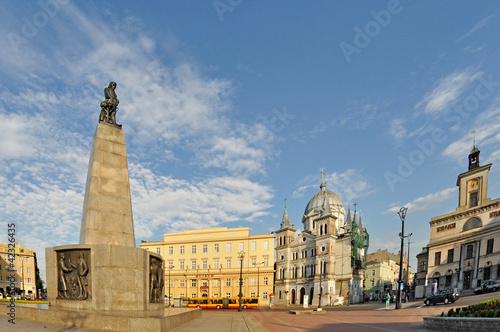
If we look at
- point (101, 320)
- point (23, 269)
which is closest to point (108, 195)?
point (101, 320)

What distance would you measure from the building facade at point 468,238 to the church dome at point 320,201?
35.2 meters

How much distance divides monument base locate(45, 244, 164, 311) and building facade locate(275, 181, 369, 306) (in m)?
52.3

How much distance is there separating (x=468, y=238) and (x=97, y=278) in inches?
2029

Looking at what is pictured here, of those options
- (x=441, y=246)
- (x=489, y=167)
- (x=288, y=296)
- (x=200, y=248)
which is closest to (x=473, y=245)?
(x=441, y=246)

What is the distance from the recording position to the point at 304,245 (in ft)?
240

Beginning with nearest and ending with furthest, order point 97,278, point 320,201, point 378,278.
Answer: point 97,278 → point 320,201 → point 378,278

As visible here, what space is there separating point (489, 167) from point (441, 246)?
14310 millimetres

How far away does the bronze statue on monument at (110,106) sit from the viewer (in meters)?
14.7

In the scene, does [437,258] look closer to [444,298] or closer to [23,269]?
[444,298]

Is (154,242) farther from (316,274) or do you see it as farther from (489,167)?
(489,167)

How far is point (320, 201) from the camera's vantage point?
8519 cm

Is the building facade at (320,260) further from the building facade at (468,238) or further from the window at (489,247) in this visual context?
the window at (489,247)

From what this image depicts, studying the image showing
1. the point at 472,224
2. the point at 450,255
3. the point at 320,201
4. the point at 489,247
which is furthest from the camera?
the point at 320,201

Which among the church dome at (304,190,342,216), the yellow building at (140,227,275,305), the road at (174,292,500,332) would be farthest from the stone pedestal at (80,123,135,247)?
the church dome at (304,190,342,216)
